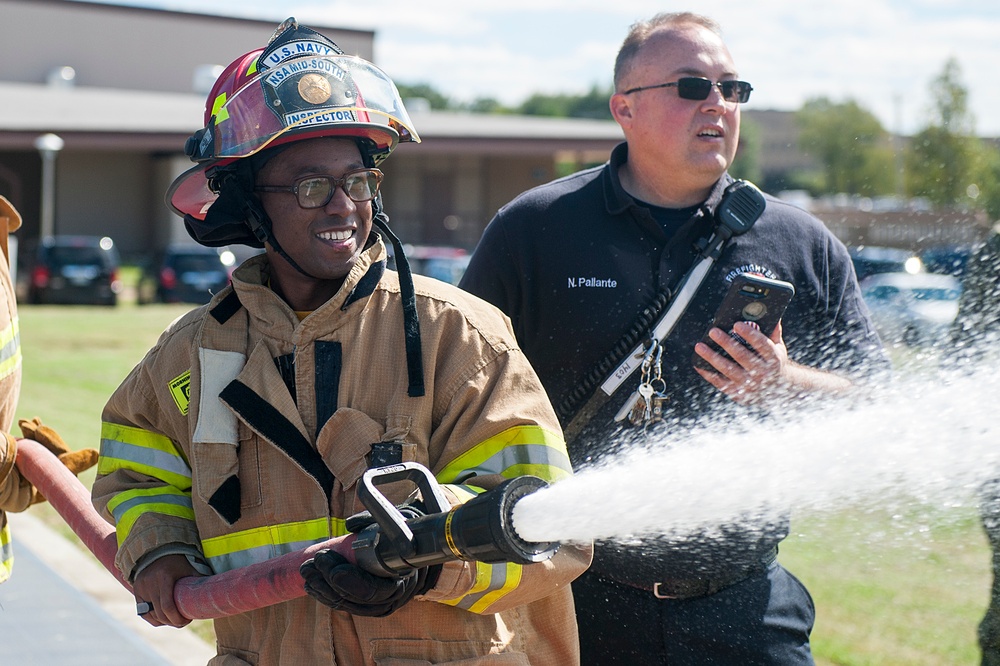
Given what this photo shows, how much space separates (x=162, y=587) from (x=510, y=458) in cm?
78

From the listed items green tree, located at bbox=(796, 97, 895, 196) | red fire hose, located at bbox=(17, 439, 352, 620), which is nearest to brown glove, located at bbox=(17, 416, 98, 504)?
red fire hose, located at bbox=(17, 439, 352, 620)

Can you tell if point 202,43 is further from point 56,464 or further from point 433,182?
point 56,464

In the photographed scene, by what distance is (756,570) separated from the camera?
10.6 ft

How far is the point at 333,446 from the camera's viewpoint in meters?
2.38

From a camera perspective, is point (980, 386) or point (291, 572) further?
point (980, 386)

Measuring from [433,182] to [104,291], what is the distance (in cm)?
1387

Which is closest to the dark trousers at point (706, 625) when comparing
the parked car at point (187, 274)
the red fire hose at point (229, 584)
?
the red fire hose at point (229, 584)

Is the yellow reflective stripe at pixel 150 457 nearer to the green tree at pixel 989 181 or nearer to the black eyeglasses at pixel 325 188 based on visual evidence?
the black eyeglasses at pixel 325 188

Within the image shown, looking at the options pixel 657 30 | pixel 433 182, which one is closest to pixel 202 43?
pixel 433 182

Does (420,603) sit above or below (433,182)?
above

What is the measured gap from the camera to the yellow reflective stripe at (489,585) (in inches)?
86.4

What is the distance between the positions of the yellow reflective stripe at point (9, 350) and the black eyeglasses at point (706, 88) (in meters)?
2.00

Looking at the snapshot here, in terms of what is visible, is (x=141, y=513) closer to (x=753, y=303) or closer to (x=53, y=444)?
(x=53, y=444)

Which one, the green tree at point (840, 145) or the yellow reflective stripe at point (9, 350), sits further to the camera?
the green tree at point (840, 145)
